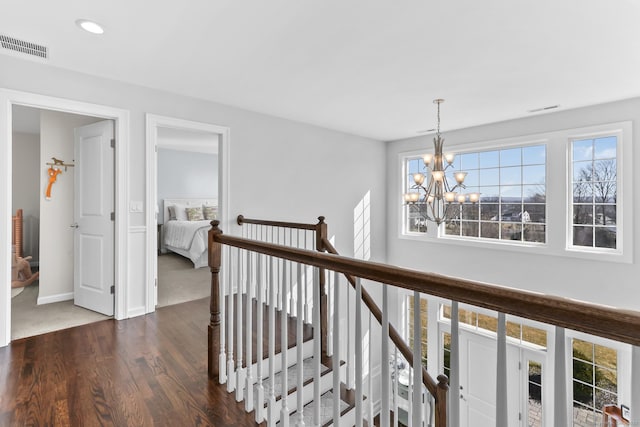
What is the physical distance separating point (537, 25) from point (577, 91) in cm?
176

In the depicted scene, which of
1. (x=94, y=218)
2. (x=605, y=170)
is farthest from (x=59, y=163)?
(x=605, y=170)

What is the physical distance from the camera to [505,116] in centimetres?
439

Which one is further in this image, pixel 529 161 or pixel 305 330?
pixel 529 161

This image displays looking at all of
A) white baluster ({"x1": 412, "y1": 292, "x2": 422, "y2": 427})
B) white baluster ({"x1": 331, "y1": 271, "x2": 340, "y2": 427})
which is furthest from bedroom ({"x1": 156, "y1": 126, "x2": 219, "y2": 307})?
white baluster ({"x1": 412, "y1": 292, "x2": 422, "y2": 427})

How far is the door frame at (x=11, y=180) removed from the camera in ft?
A: 8.57

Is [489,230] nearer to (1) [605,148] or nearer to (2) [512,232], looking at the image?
(2) [512,232]

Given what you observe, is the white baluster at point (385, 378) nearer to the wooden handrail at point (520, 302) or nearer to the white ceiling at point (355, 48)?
the wooden handrail at point (520, 302)

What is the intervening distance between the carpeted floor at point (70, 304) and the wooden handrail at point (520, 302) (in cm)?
327

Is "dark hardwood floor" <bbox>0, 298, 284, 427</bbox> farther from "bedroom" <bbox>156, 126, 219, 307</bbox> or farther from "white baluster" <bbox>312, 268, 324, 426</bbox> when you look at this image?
"bedroom" <bbox>156, 126, 219, 307</bbox>

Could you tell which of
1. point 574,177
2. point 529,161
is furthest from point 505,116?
point 574,177

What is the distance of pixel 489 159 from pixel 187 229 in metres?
5.17

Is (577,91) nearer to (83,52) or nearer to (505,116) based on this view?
(505,116)

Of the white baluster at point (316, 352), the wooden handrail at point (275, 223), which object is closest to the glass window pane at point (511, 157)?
the wooden handrail at point (275, 223)

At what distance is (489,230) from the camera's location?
5.01 metres
